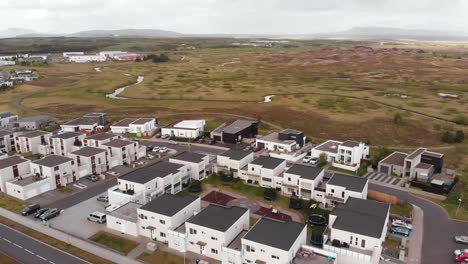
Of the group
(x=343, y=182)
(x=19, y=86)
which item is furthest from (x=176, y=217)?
(x=19, y=86)

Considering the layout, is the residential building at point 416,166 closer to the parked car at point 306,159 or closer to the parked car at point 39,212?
the parked car at point 306,159

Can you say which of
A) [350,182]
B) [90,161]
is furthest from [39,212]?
[350,182]

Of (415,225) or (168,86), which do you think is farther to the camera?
(168,86)

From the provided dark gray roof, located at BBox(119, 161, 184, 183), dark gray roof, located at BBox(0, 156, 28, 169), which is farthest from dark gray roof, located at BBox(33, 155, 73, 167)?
dark gray roof, located at BBox(119, 161, 184, 183)

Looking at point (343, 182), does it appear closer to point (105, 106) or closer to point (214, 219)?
point (214, 219)

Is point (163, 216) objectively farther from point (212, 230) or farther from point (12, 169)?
point (12, 169)

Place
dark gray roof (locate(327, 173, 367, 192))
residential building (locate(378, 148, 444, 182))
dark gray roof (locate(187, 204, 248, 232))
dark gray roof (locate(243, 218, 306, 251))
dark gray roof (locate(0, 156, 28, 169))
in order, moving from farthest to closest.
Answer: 1. residential building (locate(378, 148, 444, 182))
2. dark gray roof (locate(0, 156, 28, 169))
3. dark gray roof (locate(327, 173, 367, 192))
4. dark gray roof (locate(187, 204, 248, 232))
5. dark gray roof (locate(243, 218, 306, 251))

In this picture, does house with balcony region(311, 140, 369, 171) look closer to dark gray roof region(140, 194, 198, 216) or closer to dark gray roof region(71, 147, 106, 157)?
dark gray roof region(140, 194, 198, 216)
